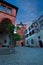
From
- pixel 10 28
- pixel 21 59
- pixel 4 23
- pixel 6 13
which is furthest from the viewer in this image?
pixel 6 13

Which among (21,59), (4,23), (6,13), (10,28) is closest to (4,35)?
(4,23)

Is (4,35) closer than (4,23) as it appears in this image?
No

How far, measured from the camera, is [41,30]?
43906 mm

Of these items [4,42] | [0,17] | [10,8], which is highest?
[10,8]

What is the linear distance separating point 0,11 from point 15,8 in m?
3.69

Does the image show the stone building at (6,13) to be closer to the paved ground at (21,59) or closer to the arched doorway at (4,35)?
the arched doorway at (4,35)

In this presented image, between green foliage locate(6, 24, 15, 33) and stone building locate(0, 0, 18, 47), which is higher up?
stone building locate(0, 0, 18, 47)

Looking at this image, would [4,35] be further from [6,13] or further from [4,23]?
[6,13]

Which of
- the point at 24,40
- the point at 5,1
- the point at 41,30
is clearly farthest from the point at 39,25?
the point at 5,1

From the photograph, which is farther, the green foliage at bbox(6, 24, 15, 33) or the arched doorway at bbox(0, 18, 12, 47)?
the arched doorway at bbox(0, 18, 12, 47)

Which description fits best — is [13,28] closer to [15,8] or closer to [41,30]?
[15,8]

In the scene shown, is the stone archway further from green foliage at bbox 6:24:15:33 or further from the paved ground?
the paved ground

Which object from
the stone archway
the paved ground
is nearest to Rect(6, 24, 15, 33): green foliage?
the stone archway

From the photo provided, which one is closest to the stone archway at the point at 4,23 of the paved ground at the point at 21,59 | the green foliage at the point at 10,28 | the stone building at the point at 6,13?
the stone building at the point at 6,13
